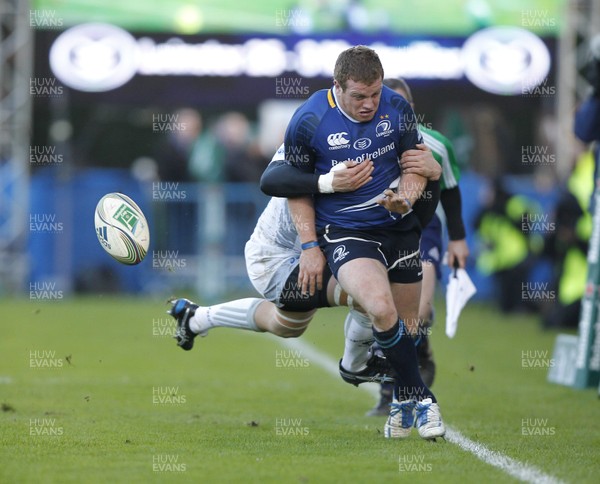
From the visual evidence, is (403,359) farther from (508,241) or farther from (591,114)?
(508,241)

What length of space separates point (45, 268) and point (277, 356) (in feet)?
29.7

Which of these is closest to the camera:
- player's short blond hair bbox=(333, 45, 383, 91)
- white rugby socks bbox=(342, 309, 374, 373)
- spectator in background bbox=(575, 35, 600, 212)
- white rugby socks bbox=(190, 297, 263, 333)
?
player's short blond hair bbox=(333, 45, 383, 91)

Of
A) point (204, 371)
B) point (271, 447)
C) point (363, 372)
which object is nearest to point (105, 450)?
point (271, 447)

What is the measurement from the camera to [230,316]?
8.12 meters

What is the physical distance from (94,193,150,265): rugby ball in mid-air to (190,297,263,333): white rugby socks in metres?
0.59

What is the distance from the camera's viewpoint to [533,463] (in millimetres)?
6301

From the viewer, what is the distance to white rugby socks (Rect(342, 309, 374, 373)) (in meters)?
7.70

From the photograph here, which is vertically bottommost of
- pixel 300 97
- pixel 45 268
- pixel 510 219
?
pixel 45 268

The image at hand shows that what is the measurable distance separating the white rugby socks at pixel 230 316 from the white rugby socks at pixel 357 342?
27.3 inches

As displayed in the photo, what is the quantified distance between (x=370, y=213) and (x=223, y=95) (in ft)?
40.4

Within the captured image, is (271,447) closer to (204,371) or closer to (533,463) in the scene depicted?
(533,463)

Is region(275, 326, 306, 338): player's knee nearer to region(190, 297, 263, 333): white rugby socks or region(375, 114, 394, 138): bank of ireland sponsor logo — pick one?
region(190, 297, 263, 333): white rugby socks

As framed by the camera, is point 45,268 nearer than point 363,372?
No

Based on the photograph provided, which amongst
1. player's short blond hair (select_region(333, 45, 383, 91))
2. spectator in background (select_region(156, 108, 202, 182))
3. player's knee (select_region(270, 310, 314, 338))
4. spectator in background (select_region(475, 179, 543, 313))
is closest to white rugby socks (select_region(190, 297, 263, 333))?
player's knee (select_region(270, 310, 314, 338))
